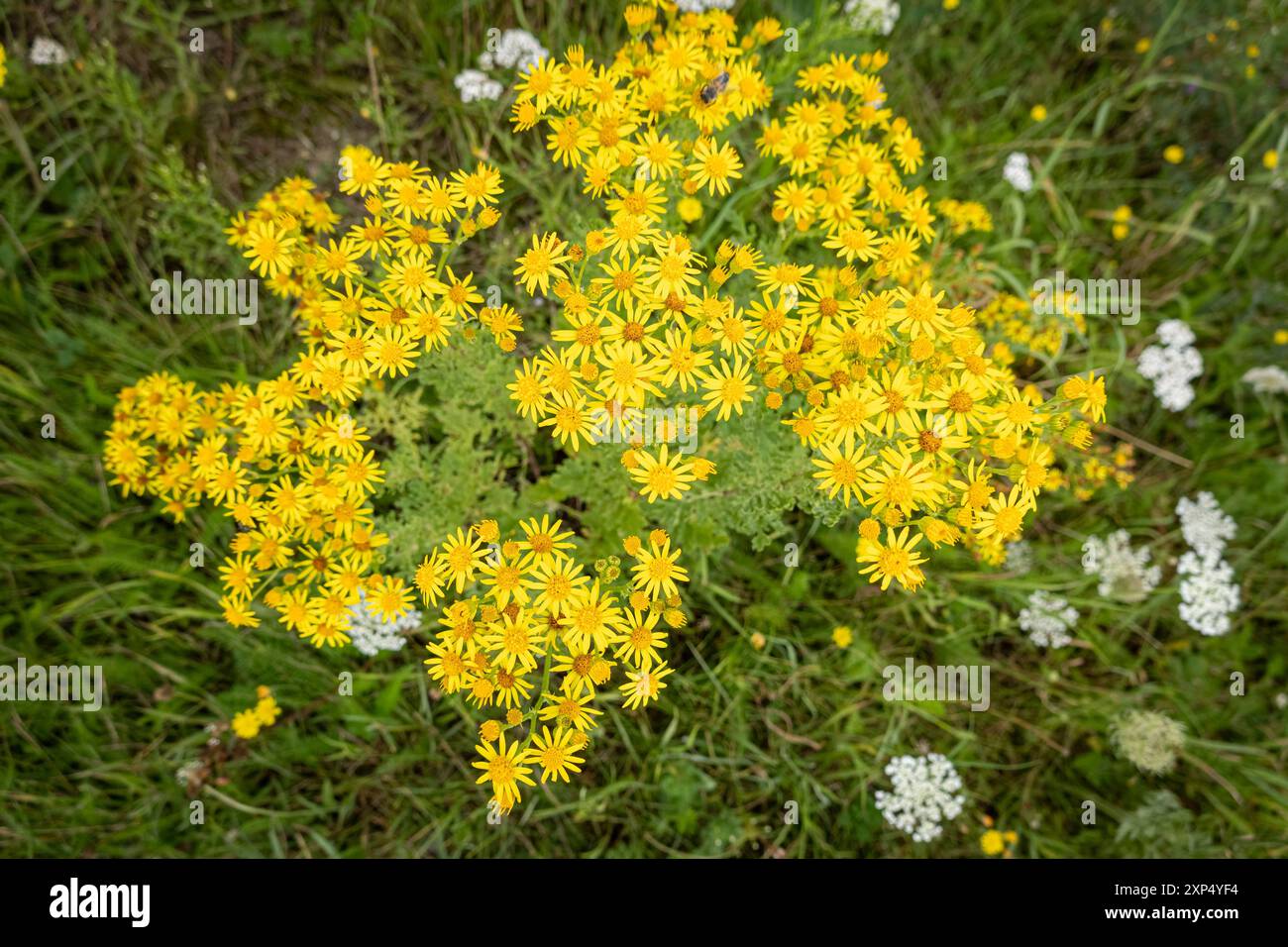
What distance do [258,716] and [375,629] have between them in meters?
0.80

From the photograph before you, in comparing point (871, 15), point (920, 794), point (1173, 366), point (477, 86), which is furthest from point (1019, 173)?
point (920, 794)

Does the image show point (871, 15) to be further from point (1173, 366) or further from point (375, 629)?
point (375, 629)

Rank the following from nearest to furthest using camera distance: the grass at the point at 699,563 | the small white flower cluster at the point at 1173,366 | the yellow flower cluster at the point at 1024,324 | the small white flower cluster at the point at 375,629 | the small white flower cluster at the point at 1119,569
Answer: the small white flower cluster at the point at 375,629
the grass at the point at 699,563
the yellow flower cluster at the point at 1024,324
the small white flower cluster at the point at 1119,569
the small white flower cluster at the point at 1173,366

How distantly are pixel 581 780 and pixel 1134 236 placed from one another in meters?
5.17

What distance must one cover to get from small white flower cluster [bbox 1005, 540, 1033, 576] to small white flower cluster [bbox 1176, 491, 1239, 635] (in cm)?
85

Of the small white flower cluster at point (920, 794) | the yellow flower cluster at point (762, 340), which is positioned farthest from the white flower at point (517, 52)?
the small white flower cluster at point (920, 794)

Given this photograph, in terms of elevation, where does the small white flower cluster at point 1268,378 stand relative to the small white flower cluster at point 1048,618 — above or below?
above

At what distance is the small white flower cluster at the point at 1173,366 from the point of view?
4746mm

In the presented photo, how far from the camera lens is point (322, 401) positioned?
3.38 metres

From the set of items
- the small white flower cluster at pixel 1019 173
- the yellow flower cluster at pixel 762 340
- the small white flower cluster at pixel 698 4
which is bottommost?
the yellow flower cluster at pixel 762 340

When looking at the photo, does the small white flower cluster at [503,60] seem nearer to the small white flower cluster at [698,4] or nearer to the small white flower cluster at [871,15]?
the small white flower cluster at [698,4]

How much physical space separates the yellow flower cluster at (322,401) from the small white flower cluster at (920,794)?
114 inches
